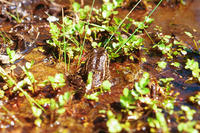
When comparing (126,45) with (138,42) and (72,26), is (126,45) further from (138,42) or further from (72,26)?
(72,26)

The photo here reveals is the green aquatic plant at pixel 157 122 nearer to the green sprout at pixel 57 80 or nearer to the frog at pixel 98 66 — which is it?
the frog at pixel 98 66

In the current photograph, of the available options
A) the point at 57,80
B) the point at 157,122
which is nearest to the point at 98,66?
the point at 57,80

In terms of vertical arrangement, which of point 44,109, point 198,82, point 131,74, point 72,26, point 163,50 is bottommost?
point 44,109

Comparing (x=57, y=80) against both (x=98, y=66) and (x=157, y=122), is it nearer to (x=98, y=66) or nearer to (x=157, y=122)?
(x=98, y=66)

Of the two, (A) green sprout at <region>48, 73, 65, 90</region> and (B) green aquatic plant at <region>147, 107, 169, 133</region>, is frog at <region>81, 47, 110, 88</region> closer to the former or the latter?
(A) green sprout at <region>48, 73, 65, 90</region>

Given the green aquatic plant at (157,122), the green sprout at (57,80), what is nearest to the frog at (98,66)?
the green sprout at (57,80)

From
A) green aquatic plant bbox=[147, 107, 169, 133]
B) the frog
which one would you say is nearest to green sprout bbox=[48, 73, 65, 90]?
the frog

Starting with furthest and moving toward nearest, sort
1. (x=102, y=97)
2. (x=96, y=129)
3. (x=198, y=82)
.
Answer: (x=198, y=82) → (x=102, y=97) → (x=96, y=129)

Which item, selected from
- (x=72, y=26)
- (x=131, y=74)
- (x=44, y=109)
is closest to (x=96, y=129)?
(x=44, y=109)
